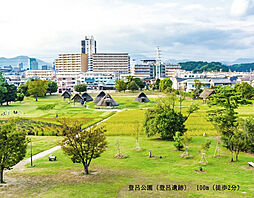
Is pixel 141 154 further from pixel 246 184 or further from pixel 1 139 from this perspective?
pixel 1 139

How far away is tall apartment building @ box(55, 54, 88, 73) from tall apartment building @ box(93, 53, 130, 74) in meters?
7.96

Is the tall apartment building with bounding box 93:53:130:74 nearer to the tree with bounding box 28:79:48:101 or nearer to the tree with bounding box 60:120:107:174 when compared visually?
the tree with bounding box 28:79:48:101

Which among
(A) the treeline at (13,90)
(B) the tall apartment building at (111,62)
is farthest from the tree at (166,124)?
(B) the tall apartment building at (111,62)

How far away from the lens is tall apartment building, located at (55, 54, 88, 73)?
185m

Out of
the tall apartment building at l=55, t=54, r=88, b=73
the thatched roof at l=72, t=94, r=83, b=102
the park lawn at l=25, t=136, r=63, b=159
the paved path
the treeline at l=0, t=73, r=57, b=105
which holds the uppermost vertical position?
the tall apartment building at l=55, t=54, r=88, b=73

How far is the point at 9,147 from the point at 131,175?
8028 mm

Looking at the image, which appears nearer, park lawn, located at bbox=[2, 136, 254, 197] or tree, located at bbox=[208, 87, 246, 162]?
park lawn, located at bbox=[2, 136, 254, 197]

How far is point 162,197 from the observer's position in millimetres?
14141

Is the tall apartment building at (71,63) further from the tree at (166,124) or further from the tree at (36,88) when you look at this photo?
the tree at (166,124)

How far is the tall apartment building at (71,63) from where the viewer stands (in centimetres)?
18512

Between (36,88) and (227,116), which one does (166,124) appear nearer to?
(227,116)

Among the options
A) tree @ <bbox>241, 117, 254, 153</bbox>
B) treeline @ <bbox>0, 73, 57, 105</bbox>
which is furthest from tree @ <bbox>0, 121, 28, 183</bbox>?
treeline @ <bbox>0, 73, 57, 105</bbox>

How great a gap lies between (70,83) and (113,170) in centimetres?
12177

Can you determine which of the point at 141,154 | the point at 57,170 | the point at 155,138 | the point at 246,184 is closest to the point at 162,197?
the point at 246,184
